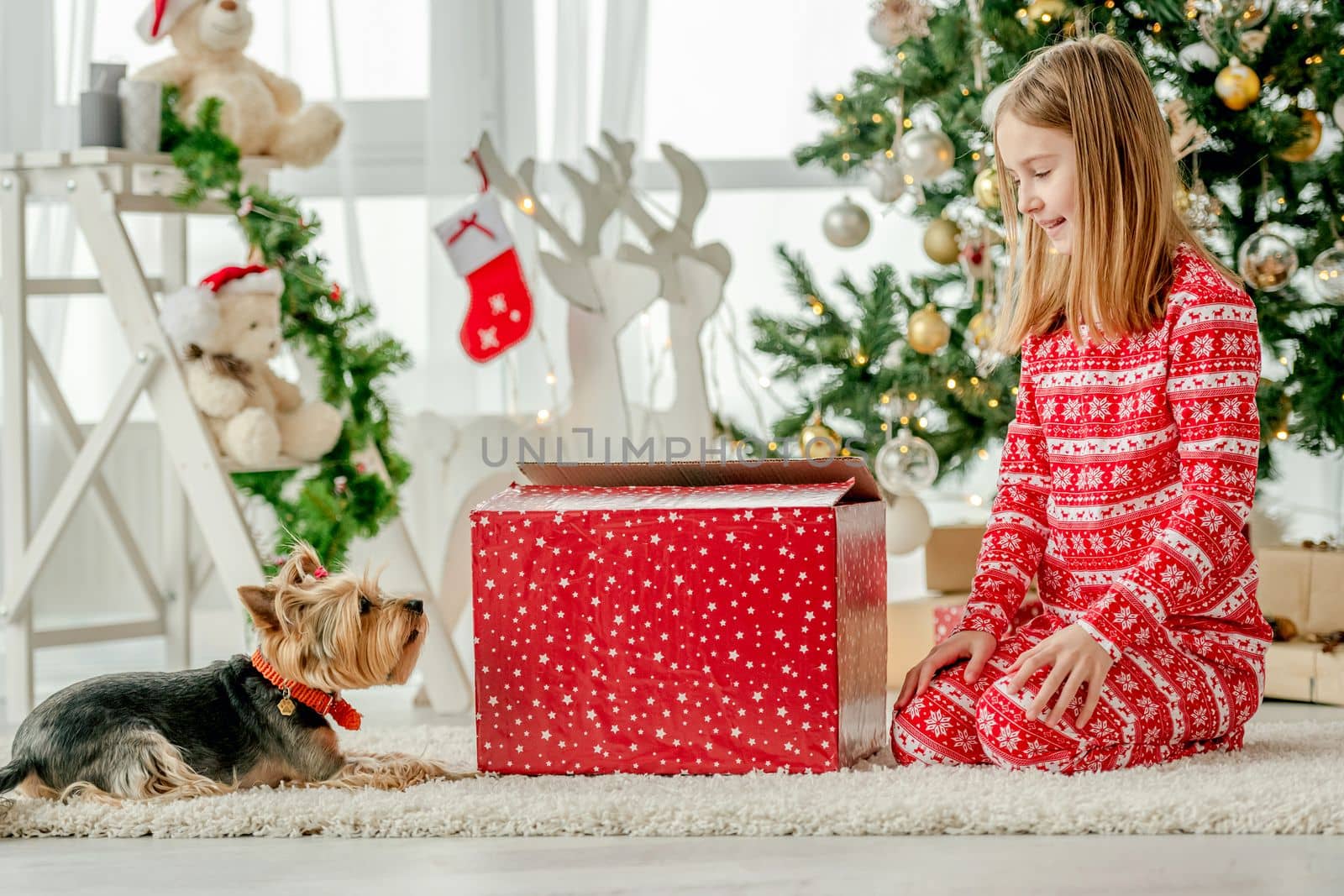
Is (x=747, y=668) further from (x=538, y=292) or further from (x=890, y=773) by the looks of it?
(x=538, y=292)

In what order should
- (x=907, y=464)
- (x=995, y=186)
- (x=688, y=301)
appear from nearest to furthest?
(x=995, y=186) → (x=907, y=464) → (x=688, y=301)

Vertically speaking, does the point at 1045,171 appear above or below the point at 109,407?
above

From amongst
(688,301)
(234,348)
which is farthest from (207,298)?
(688,301)

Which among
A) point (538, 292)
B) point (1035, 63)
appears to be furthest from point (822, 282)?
point (1035, 63)

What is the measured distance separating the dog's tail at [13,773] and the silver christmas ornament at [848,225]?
1410 millimetres

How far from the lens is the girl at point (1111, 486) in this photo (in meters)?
1.33

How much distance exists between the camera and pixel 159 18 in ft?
6.68

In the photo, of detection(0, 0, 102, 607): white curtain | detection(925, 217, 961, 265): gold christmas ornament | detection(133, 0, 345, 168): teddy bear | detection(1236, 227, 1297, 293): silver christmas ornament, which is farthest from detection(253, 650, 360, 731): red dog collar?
detection(0, 0, 102, 607): white curtain

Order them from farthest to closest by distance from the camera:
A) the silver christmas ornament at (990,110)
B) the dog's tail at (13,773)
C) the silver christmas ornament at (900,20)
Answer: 1. the silver christmas ornament at (900,20)
2. the silver christmas ornament at (990,110)
3. the dog's tail at (13,773)

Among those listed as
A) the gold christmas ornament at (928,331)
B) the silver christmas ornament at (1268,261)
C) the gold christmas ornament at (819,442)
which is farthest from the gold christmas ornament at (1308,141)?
the gold christmas ornament at (819,442)

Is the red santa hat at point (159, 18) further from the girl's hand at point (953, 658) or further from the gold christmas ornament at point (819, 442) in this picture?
the girl's hand at point (953, 658)

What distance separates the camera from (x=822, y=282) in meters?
2.88

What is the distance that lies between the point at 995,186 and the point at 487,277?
0.81 meters

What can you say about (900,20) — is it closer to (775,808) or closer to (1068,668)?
(1068,668)
